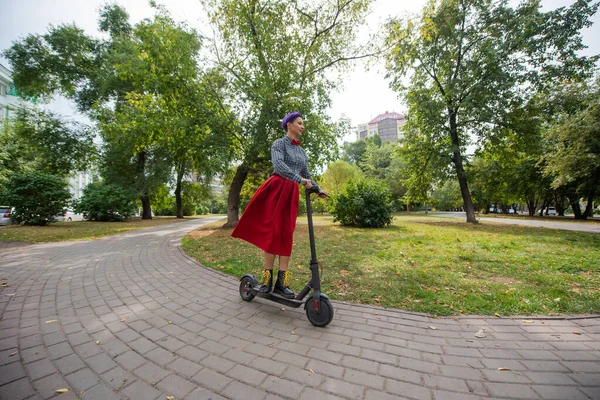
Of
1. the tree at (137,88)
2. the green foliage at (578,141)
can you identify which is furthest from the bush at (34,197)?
the green foliage at (578,141)

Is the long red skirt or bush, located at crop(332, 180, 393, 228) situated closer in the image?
the long red skirt

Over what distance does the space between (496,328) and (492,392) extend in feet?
3.74

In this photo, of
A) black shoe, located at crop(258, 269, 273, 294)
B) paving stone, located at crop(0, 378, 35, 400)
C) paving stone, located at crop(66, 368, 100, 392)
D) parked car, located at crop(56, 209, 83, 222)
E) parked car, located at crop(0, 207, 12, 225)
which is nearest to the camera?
paving stone, located at crop(0, 378, 35, 400)

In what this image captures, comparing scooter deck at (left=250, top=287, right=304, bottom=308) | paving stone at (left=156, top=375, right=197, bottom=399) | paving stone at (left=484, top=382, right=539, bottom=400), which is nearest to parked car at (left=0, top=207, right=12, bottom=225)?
scooter deck at (left=250, top=287, right=304, bottom=308)

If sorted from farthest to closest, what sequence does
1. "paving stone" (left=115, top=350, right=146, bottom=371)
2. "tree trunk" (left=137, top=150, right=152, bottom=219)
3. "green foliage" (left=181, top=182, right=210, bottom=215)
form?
"green foliage" (left=181, top=182, right=210, bottom=215)
"tree trunk" (left=137, top=150, right=152, bottom=219)
"paving stone" (left=115, top=350, right=146, bottom=371)

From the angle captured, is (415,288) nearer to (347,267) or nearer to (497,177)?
(347,267)

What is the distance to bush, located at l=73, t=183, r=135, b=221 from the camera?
57.5ft

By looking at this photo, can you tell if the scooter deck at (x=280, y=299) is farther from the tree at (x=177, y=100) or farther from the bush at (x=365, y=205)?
the bush at (x=365, y=205)

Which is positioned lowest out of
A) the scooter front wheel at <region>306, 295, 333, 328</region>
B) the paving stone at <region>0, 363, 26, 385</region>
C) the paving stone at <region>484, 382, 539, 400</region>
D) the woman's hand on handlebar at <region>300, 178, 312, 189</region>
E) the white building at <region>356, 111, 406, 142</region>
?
the paving stone at <region>0, 363, 26, 385</region>

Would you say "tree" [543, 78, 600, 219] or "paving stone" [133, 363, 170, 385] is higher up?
"tree" [543, 78, 600, 219]

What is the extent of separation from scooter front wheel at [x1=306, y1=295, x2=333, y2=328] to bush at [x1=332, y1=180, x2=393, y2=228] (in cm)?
992

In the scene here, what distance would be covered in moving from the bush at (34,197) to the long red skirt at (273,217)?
15.0 metres

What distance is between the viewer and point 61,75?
1891 centimetres

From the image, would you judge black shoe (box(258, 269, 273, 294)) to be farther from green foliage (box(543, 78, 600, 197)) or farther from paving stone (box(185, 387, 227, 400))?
green foliage (box(543, 78, 600, 197))
